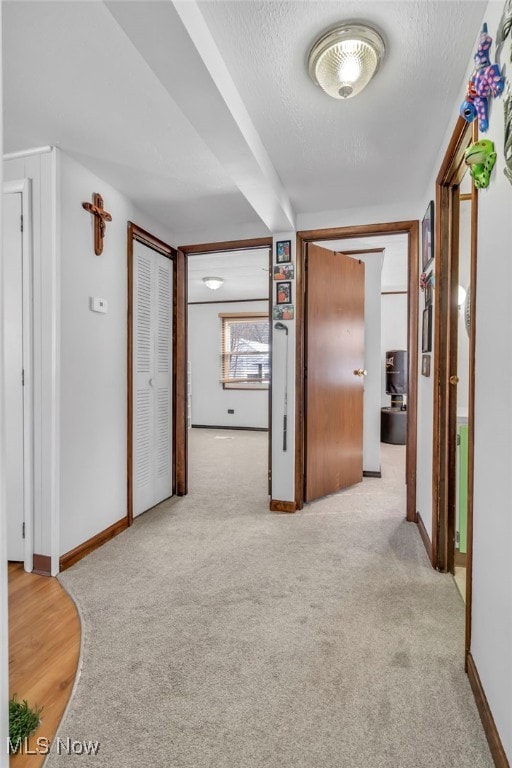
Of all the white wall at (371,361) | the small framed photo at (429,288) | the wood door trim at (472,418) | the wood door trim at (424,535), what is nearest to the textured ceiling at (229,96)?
the wood door trim at (472,418)

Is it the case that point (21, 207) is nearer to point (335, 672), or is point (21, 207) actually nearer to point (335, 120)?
point (335, 120)

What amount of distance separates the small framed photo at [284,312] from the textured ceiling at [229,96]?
652mm

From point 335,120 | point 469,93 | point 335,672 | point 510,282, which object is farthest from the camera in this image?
point 335,120

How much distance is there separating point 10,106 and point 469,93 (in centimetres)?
188

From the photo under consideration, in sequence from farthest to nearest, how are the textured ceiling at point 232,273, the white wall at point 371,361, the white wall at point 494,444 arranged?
1. the textured ceiling at point 232,273
2. the white wall at point 371,361
3. the white wall at point 494,444

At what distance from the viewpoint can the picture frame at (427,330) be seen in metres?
2.40

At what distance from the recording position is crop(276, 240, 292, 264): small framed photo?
3.06 metres

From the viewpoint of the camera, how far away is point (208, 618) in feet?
5.75

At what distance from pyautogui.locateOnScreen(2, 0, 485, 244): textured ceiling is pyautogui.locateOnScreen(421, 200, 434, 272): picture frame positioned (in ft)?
0.78

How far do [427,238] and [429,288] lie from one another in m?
0.31

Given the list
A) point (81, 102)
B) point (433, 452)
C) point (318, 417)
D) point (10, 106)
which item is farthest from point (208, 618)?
A: point (10, 106)

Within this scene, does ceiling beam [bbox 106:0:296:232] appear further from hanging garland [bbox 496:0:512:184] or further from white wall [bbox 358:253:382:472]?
white wall [bbox 358:253:382:472]

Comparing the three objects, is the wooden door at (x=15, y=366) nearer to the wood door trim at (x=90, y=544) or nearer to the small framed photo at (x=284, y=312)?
the wood door trim at (x=90, y=544)

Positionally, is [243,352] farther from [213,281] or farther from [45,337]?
[45,337]
